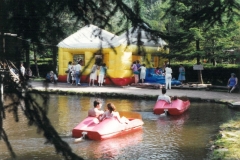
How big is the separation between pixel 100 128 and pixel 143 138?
1.25 m

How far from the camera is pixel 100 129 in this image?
1084 centimetres

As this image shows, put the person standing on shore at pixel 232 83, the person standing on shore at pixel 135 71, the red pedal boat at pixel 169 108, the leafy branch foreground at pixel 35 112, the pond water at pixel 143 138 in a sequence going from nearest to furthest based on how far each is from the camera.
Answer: the leafy branch foreground at pixel 35 112 → the pond water at pixel 143 138 → the red pedal boat at pixel 169 108 → the person standing on shore at pixel 232 83 → the person standing on shore at pixel 135 71

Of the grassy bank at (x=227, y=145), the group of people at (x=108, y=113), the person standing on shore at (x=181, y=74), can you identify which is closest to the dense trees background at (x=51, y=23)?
the grassy bank at (x=227, y=145)

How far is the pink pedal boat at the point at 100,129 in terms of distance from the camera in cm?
1069

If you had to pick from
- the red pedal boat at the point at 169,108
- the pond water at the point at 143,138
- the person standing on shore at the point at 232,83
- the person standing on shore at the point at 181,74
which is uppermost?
the person standing on shore at the point at 181,74

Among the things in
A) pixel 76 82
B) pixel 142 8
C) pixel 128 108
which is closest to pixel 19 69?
pixel 142 8

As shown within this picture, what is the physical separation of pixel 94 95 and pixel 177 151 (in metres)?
11.5

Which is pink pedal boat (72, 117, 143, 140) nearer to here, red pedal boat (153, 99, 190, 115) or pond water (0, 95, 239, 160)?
pond water (0, 95, 239, 160)

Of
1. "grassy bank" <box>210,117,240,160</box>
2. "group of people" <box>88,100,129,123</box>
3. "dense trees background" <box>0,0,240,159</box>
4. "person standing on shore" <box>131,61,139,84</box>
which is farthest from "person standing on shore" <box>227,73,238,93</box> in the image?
"dense trees background" <box>0,0,240,159</box>

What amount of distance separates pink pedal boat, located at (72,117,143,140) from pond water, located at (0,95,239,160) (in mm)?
177

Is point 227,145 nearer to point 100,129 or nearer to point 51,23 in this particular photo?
point 100,129

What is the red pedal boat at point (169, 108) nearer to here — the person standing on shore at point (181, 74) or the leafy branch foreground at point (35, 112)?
the person standing on shore at point (181, 74)

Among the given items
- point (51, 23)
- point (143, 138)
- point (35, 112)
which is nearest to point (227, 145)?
point (143, 138)

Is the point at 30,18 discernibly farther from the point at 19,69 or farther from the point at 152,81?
the point at 152,81
